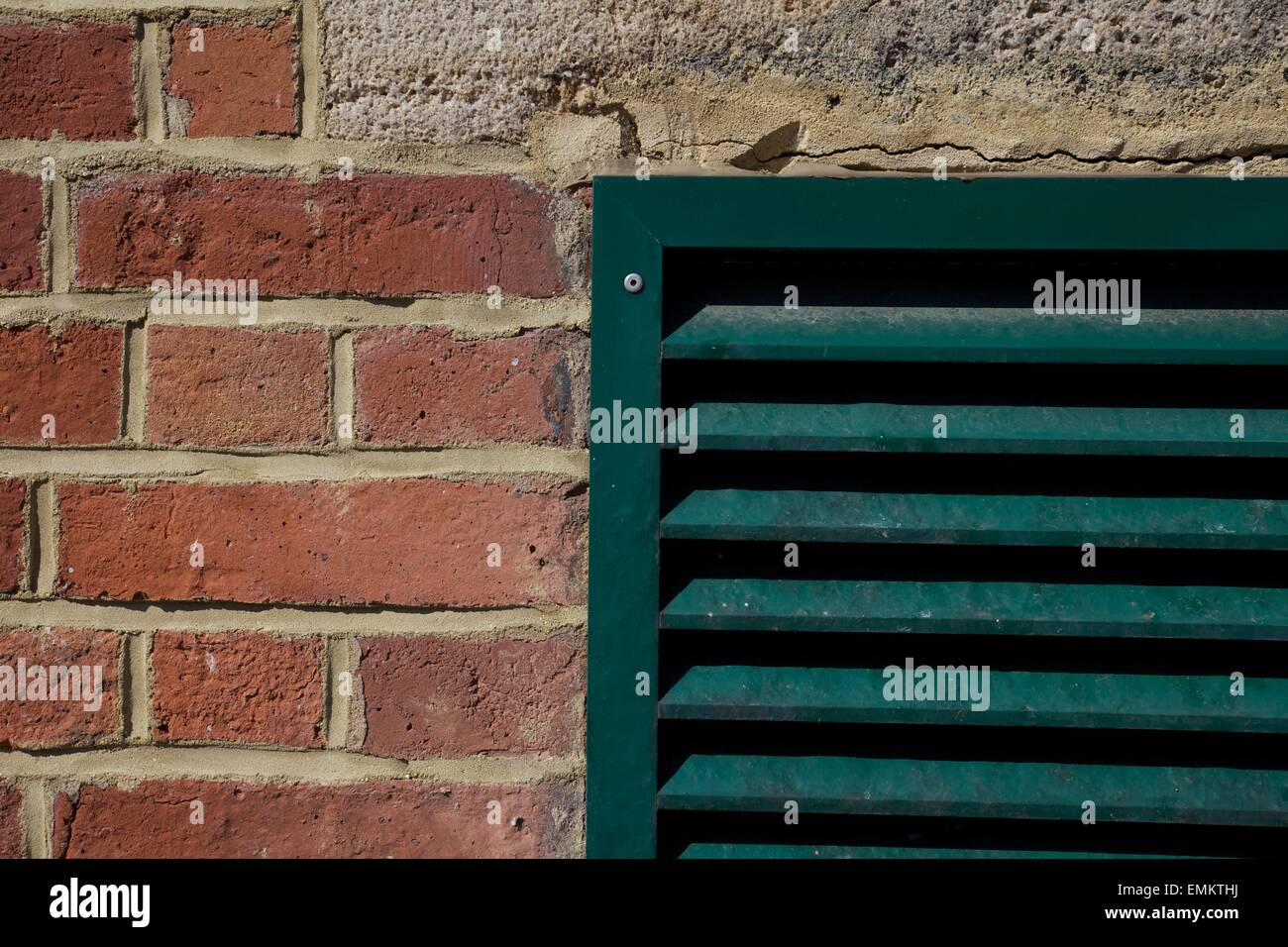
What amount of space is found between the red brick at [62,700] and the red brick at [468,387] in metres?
0.27

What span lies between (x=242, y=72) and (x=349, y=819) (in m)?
0.58

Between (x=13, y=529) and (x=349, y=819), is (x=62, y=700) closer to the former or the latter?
(x=13, y=529)

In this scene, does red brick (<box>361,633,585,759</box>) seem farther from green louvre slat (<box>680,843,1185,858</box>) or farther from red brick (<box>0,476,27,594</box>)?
red brick (<box>0,476,27,594</box>)

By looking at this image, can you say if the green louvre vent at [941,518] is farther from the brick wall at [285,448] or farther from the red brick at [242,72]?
the red brick at [242,72]

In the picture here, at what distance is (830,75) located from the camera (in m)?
0.70

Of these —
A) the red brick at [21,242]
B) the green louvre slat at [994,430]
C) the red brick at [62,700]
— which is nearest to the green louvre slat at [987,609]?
the green louvre slat at [994,430]

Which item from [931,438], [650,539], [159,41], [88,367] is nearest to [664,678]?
[650,539]

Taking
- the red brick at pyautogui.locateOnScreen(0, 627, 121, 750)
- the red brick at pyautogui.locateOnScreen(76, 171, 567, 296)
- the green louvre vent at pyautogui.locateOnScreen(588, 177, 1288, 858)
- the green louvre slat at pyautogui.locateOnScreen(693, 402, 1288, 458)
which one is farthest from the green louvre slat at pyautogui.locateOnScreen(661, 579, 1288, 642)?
the red brick at pyautogui.locateOnScreen(0, 627, 121, 750)

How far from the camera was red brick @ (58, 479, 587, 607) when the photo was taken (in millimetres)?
710

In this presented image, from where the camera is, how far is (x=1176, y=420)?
669 mm

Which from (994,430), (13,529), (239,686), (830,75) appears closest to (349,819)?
(239,686)

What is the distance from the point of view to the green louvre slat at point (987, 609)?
26.2 inches

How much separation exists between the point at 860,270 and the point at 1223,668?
0.40 metres
